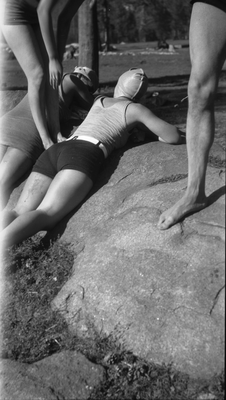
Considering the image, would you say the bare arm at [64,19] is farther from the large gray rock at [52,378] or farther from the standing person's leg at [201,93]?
the large gray rock at [52,378]

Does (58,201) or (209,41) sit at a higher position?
(209,41)

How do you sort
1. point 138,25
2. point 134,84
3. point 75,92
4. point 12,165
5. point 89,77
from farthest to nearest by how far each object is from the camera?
point 138,25 → point 89,77 → point 75,92 → point 12,165 → point 134,84

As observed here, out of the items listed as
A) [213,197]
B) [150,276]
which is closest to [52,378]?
[150,276]

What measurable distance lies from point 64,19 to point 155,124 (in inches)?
55.5

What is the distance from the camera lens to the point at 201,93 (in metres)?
3.63

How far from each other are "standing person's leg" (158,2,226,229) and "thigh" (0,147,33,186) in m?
1.96

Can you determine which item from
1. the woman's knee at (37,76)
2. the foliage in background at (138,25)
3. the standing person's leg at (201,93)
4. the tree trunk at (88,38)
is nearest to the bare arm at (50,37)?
the woman's knee at (37,76)

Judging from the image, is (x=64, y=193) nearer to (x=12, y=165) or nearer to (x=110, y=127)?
(x=110, y=127)

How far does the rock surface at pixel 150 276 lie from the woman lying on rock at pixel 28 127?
985mm

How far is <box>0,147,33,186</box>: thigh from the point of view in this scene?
17.7 feet

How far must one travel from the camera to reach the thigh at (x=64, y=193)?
4.59 metres

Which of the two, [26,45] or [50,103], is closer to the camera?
[26,45]

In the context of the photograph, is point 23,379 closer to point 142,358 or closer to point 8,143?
point 142,358

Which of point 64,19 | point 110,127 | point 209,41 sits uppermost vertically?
point 209,41
